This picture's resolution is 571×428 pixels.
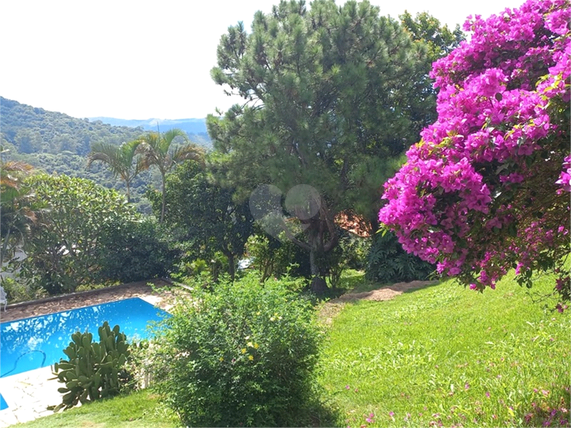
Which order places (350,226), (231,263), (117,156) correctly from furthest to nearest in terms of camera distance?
(117,156) → (231,263) → (350,226)

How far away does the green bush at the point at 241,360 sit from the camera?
11.3ft

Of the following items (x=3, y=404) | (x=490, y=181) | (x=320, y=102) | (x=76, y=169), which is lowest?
(x=3, y=404)

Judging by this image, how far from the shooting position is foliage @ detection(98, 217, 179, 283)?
13414 millimetres

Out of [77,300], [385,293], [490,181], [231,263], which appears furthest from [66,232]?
[490,181]

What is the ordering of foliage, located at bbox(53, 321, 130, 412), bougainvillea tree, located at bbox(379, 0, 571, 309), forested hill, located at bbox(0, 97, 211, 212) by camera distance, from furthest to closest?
forested hill, located at bbox(0, 97, 211, 212)
foliage, located at bbox(53, 321, 130, 412)
bougainvillea tree, located at bbox(379, 0, 571, 309)

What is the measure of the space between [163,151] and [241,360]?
12.2m

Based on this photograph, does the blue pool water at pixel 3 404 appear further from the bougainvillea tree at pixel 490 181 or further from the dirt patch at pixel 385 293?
the bougainvillea tree at pixel 490 181

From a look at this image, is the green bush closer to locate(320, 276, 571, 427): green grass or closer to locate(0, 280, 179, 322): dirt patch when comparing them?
locate(320, 276, 571, 427): green grass

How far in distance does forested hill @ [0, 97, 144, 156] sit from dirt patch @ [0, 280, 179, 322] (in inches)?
1456

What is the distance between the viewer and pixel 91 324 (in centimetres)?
1089

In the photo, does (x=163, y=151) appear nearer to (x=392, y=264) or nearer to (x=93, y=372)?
(x=392, y=264)

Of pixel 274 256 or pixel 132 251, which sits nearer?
pixel 274 256

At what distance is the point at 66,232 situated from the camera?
1335 cm

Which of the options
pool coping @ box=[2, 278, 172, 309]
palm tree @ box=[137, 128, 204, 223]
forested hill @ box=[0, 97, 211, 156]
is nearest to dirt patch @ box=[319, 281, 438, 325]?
pool coping @ box=[2, 278, 172, 309]
